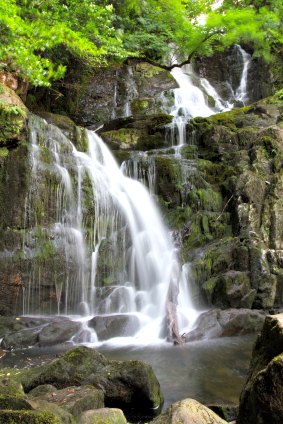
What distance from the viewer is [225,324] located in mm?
9008

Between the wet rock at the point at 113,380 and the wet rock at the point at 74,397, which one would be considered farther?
the wet rock at the point at 113,380

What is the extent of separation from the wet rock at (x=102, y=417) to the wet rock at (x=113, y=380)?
1120 millimetres

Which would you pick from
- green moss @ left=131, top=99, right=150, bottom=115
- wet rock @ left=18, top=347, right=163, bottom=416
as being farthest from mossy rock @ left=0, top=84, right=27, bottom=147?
green moss @ left=131, top=99, right=150, bottom=115

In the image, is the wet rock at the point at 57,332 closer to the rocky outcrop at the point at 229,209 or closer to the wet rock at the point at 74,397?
the wet rock at the point at 74,397

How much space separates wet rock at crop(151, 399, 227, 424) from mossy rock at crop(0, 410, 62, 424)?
103cm

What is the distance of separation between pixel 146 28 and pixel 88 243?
11555 millimetres

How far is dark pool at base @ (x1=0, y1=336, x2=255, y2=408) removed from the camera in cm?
582

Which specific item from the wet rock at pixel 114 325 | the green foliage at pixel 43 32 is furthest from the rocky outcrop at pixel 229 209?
the green foliage at pixel 43 32

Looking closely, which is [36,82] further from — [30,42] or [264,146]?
[264,146]

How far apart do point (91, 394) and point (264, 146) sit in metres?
11.5

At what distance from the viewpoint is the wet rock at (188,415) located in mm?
3453

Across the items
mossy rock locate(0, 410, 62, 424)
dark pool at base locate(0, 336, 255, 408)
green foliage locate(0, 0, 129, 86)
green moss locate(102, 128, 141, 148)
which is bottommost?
dark pool at base locate(0, 336, 255, 408)

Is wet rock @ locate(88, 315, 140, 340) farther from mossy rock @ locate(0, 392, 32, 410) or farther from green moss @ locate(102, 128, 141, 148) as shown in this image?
green moss @ locate(102, 128, 141, 148)

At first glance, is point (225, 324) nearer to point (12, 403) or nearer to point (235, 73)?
point (12, 403)
